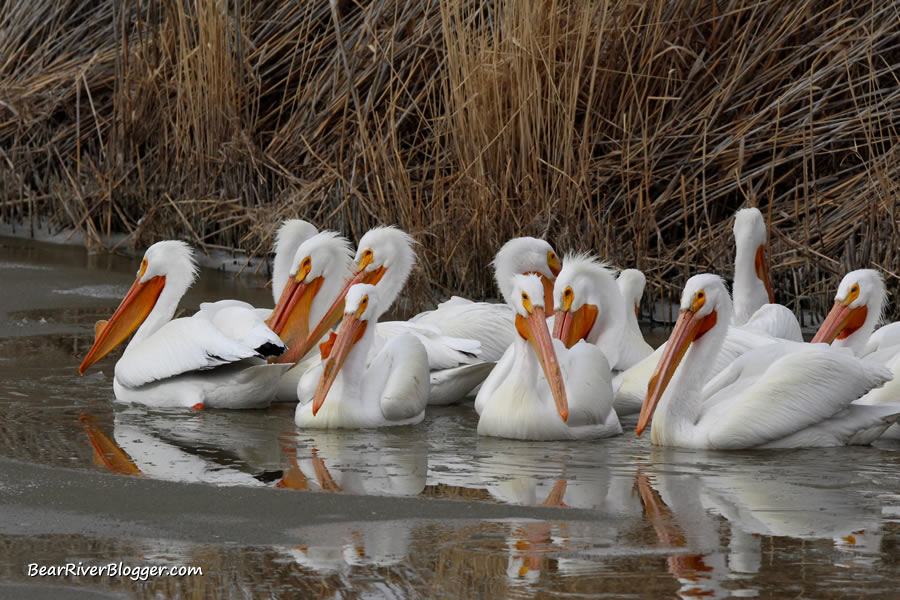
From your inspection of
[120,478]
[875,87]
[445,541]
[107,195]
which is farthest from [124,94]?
Answer: [445,541]

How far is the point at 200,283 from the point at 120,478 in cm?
399

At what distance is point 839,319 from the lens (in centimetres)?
498

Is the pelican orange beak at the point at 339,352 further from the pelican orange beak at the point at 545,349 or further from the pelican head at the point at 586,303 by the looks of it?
the pelican head at the point at 586,303

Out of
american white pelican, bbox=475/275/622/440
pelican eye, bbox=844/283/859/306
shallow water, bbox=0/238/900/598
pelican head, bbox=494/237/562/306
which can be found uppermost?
pelican head, bbox=494/237/562/306

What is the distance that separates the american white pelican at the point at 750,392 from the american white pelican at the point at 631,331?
729mm

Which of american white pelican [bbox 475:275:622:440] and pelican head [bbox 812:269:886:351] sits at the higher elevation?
pelican head [bbox 812:269:886:351]

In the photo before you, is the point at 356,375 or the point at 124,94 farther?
the point at 124,94

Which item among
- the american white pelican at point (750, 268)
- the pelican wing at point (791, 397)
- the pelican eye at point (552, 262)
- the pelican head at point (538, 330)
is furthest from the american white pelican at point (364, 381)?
the american white pelican at point (750, 268)

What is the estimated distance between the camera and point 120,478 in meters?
3.67

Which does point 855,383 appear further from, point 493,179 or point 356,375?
point 493,179

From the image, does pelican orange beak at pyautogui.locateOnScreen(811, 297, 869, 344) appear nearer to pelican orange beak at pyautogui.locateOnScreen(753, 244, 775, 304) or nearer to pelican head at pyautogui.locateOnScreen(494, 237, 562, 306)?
pelican orange beak at pyautogui.locateOnScreen(753, 244, 775, 304)

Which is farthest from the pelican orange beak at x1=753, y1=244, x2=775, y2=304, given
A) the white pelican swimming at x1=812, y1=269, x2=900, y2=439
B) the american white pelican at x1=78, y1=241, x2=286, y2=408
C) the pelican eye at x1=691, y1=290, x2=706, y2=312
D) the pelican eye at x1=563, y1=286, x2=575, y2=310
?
the american white pelican at x1=78, y1=241, x2=286, y2=408

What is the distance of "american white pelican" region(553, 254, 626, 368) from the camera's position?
A: 502 cm

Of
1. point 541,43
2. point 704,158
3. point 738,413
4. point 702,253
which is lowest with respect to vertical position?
point 738,413
